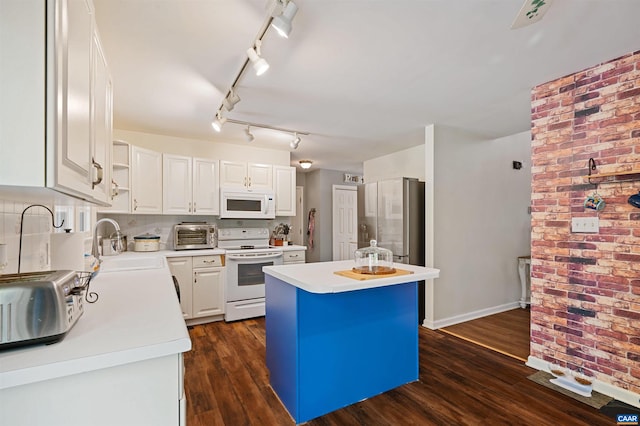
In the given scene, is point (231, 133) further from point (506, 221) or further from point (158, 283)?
point (506, 221)

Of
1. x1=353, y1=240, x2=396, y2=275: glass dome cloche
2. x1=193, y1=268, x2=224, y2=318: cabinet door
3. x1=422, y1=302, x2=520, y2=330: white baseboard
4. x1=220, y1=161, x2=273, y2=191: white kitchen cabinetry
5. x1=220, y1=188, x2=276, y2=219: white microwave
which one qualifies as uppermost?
x1=220, y1=161, x2=273, y2=191: white kitchen cabinetry

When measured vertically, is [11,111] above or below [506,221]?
above

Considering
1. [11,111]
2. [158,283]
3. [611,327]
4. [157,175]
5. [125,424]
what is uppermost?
[157,175]

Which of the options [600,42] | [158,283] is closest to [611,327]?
[600,42]

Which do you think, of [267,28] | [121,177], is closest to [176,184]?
[121,177]

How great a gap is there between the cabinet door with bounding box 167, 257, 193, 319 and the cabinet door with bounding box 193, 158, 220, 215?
0.70m

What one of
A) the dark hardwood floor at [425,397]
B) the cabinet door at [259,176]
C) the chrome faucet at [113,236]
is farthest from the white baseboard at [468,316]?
the chrome faucet at [113,236]

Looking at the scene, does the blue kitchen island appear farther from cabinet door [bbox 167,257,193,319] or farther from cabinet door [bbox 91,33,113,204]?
cabinet door [bbox 167,257,193,319]

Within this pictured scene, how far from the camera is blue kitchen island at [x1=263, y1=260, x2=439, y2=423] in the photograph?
1.89 metres

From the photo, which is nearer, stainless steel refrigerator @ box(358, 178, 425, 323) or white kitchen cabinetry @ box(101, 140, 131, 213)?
white kitchen cabinetry @ box(101, 140, 131, 213)

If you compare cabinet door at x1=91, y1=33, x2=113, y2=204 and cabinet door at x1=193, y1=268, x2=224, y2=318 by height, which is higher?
cabinet door at x1=91, y1=33, x2=113, y2=204

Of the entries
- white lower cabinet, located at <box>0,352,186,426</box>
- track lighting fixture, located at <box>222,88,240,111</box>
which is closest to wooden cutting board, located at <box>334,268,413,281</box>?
white lower cabinet, located at <box>0,352,186,426</box>

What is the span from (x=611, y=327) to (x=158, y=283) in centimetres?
318

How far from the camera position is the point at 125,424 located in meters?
0.90
